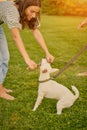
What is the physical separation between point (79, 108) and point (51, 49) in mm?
5936

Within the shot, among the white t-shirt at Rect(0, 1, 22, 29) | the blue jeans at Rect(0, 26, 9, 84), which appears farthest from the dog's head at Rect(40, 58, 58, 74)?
the blue jeans at Rect(0, 26, 9, 84)

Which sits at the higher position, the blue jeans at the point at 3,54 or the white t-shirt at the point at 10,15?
the white t-shirt at the point at 10,15

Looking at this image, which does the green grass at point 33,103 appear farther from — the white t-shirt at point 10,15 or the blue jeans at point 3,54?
the white t-shirt at point 10,15

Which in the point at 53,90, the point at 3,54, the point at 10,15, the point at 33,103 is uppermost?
the point at 10,15

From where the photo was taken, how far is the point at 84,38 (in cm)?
1420

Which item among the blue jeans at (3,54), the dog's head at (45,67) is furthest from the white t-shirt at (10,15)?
the blue jeans at (3,54)

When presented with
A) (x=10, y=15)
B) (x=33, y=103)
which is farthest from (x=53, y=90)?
(x=10, y=15)

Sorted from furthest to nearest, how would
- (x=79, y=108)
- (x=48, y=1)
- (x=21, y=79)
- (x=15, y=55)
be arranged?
(x=48, y=1)
(x=15, y=55)
(x=21, y=79)
(x=79, y=108)

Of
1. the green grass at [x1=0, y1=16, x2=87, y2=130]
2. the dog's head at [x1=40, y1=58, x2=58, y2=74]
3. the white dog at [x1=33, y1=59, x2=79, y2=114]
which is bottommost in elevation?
the green grass at [x1=0, y1=16, x2=87, y2=130]

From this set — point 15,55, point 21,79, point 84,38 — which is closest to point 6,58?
point 21,79

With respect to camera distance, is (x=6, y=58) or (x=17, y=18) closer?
(x=17, y=18)

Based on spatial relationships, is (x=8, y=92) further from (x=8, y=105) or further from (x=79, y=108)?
(x=79, y=108)

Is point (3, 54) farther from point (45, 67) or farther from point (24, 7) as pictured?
point (24, 7)

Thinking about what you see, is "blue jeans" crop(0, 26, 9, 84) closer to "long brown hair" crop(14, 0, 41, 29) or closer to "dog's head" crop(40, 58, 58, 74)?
"long brown hair" crop(14, 0, 41, 29)
